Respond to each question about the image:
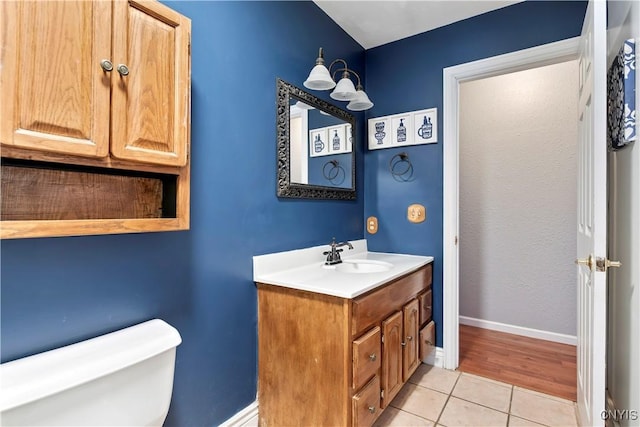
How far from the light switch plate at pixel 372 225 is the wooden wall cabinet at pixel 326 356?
33.4 inches

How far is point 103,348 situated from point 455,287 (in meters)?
2.08

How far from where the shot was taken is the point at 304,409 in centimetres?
141

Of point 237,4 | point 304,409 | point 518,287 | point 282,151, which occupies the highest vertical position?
point 237,4

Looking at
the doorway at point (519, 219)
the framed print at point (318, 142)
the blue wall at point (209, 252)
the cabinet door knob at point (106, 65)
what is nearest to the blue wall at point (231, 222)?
the blue wall at point (209, 252)

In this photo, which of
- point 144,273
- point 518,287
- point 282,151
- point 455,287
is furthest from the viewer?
point 518,287

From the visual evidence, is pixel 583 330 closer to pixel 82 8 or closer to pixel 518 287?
pixel 518 287

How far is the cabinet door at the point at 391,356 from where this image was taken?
1574mm

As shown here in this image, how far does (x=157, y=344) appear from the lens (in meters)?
0.99

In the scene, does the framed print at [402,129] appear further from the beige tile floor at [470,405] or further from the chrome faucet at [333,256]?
the beige tile floor at [470,405]

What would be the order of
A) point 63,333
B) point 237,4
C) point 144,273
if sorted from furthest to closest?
point 237,4, point 144,273, point 63,333

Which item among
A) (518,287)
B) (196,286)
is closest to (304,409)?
(196,286)

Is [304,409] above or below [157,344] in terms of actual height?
below

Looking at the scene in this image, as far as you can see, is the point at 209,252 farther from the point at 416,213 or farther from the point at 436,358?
the point at 436,358

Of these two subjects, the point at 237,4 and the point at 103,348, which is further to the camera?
the point at 237,4
